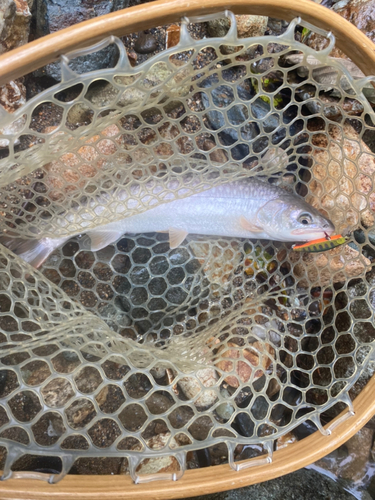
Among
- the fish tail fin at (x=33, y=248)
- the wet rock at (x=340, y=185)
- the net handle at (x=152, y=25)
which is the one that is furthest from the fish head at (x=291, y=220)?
the fish tail fin at (x=33, y=248)

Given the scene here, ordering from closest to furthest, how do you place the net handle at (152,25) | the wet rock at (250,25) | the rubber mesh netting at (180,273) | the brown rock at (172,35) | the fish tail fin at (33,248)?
the net handle at (152,25) → the rubber mesh netting at (180,273) → the fish tail fin at (33,248) → the wet rock at (250,25) → the brown rock at (172,35)

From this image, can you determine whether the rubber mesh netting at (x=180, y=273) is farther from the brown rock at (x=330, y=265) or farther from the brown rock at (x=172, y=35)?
the brown rock at (x=172, y=35)

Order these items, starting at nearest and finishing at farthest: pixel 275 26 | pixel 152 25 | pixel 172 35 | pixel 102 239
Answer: pixel 152 25 < pixel 102 239 < pixel 172 35 < pixel 275 26

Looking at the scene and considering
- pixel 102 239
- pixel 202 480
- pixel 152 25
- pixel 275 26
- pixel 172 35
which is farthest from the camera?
pixel 275 26

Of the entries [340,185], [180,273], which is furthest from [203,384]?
→ [340,185]

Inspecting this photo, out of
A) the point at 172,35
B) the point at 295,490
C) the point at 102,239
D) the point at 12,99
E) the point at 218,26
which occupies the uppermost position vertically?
the point at 218,26

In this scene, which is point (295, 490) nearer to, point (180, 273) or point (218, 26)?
point (180, 273)

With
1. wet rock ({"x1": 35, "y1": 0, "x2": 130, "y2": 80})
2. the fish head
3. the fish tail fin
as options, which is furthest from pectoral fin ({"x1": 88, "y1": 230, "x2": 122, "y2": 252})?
wet rock ({"x1": 35, "y1": 0, "x2": 130, "y2": 80})
